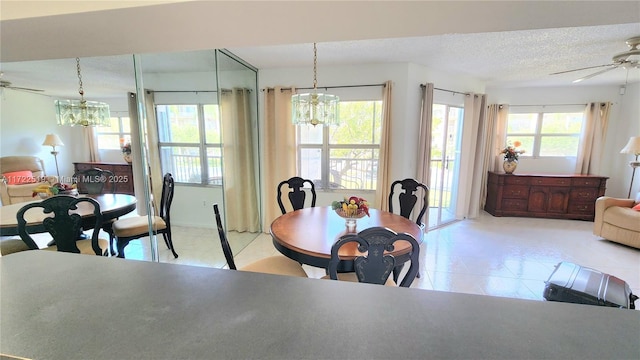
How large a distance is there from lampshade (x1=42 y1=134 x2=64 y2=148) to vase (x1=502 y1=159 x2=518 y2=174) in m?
6.43

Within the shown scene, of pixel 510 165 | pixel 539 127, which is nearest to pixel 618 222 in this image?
pixel 510 165

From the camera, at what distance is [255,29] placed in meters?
0.84

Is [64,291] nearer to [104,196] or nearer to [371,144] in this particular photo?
[104,196]

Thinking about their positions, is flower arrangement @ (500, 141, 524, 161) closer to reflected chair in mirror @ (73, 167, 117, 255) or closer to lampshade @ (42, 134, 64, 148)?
reflected chair in mirror @ (73, 167, 117, 255)

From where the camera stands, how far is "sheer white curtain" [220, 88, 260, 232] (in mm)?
3285

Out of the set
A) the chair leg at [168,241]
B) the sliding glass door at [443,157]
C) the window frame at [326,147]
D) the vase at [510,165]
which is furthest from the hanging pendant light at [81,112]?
the vase at [510,165]

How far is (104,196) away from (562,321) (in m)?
3.86

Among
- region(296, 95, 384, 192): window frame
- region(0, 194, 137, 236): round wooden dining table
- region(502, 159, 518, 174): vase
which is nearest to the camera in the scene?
region(0, 194, 137, 236): round wooden dining table

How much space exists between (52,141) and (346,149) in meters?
3.30

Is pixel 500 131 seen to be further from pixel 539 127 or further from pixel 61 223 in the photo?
pixel 61 223

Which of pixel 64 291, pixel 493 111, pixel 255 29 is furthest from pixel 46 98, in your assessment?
pixel 493 111

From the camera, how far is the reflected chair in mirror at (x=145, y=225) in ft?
8.51

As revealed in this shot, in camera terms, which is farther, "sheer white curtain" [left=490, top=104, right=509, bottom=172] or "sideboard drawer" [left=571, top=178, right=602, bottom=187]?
"sheer white curtain" [left=490, top=104, right=509, bottom=172]

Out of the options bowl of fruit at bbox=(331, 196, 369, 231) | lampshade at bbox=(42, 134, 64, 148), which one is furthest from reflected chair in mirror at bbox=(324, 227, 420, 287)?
lampshade at bbox=(42, 134, 64, 148)
